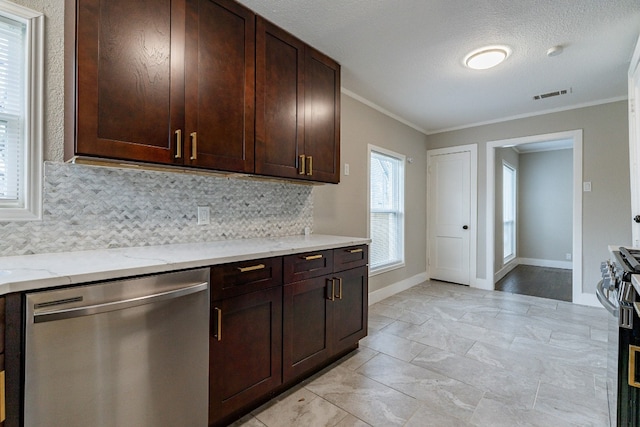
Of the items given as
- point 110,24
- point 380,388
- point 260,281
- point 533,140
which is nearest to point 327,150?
point 260,281

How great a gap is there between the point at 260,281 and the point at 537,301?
4.01 meters

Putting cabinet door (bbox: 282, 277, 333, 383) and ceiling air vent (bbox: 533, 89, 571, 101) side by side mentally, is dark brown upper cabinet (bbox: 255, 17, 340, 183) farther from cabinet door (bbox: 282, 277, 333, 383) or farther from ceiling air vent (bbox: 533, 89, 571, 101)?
ceiling air vent (bbox: 533, 89, 571, 101)

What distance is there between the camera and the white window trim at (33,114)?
1480mm

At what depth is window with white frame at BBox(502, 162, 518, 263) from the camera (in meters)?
5.89

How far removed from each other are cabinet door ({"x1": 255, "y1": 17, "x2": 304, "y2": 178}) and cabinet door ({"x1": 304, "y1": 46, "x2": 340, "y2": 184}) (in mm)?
86

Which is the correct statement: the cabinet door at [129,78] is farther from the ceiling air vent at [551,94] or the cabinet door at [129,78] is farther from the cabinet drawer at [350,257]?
the ceiling air vent at [551,94]

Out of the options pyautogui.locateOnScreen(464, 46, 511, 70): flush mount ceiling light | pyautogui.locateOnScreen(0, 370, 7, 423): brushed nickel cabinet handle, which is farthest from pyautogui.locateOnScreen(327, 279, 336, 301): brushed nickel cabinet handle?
pyautogui.locateOnScreen(464, 46, 511, 70): flush mount ceiling light

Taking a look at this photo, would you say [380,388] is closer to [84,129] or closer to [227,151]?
[227,151]

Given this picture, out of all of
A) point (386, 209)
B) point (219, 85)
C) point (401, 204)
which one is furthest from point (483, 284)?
point (219, 85)

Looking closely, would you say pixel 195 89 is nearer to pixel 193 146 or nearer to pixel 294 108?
pixel 193 146

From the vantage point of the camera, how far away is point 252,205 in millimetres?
2434

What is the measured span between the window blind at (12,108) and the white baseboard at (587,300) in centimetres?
544

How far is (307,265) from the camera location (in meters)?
2.00

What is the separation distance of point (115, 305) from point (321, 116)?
6.57ft
